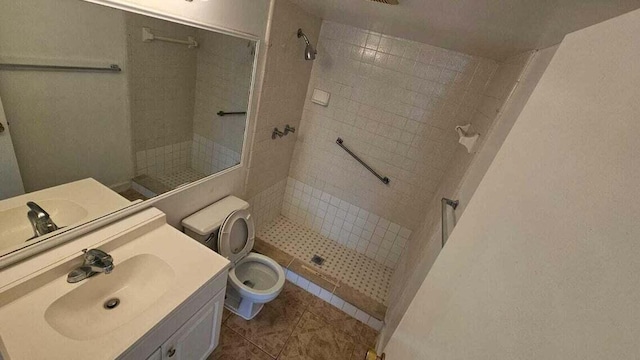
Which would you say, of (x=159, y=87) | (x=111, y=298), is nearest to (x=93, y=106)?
(x=159, y=87)

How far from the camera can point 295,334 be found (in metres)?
1.89

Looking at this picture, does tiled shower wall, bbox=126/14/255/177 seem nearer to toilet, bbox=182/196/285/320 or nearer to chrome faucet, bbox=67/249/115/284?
toilet, bbox=182/196/285/320

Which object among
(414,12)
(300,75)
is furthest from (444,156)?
(300,75)

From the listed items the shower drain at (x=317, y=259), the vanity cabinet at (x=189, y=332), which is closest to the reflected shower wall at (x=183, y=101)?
the vanity cabinet at (x=189, y=332)

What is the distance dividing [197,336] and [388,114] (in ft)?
6.44

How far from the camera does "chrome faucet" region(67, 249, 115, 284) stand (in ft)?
3.26

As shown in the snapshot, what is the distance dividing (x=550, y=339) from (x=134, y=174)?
5.11 ft

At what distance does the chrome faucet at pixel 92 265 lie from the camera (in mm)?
992

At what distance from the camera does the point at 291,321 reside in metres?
1.98

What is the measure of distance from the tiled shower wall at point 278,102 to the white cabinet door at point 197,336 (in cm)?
99

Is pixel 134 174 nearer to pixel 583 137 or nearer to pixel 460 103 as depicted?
pixel 583 137

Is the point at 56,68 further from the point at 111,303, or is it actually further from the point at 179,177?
the point at 111,303

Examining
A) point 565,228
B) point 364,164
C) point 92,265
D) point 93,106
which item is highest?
point 565,228

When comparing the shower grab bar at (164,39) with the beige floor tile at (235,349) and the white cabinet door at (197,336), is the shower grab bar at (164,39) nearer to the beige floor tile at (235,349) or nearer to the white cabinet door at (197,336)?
the white cabinet door at (197,336)
